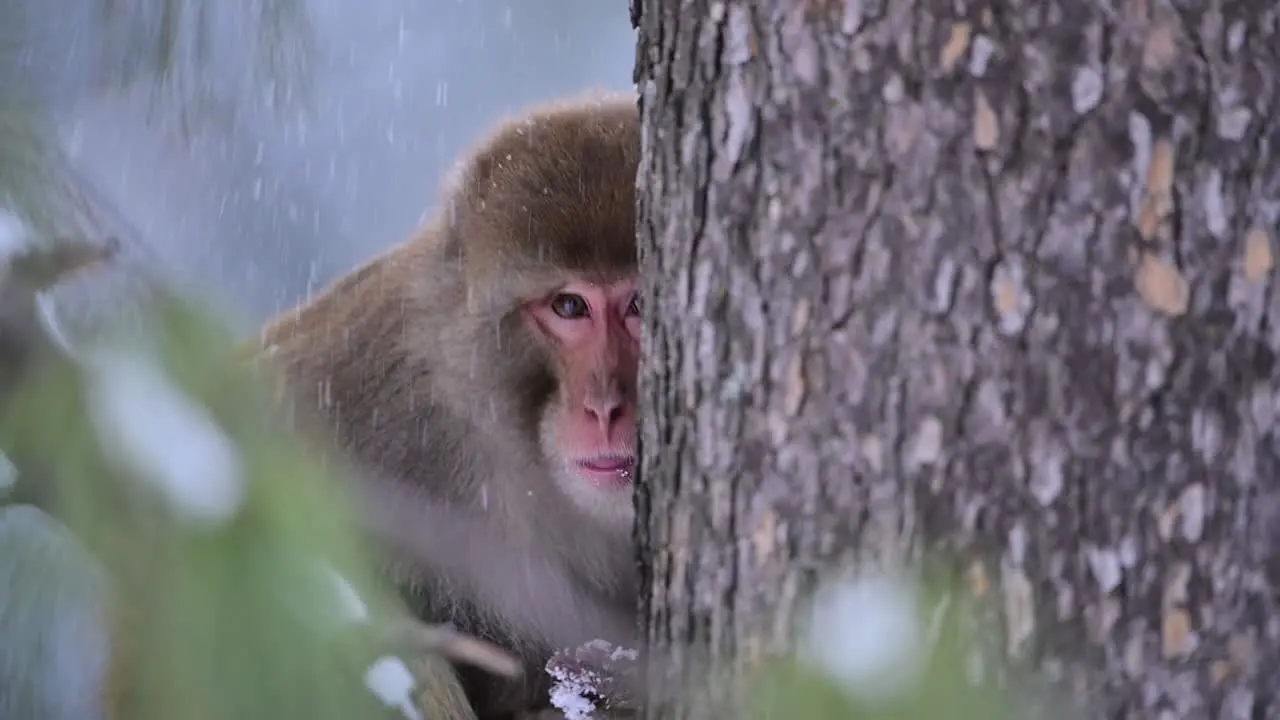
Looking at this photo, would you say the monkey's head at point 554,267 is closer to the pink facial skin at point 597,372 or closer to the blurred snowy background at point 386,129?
the pink facial skin at point 597,372

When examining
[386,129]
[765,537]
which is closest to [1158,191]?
[765,537]

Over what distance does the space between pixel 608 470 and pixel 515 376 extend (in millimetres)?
281

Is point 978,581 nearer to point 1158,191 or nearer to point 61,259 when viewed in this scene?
point 1158,191

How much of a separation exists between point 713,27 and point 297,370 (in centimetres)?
135

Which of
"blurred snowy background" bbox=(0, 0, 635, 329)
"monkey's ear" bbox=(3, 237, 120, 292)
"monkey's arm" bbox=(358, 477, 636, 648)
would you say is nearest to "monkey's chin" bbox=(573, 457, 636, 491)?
"monkey's arm" bbox=(358, 477, 636, 648)

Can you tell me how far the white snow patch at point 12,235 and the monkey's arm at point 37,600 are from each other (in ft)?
0.56

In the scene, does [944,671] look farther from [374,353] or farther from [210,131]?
[374,353]

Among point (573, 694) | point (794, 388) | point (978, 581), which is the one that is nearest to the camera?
point (978, 581)

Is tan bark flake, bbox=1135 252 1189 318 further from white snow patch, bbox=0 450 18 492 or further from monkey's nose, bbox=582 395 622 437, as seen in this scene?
monkey's nose, bbox=582 395 622 437

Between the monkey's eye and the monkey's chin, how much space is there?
30 centimetres

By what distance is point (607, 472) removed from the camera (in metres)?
2.28

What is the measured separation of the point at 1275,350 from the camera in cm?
117

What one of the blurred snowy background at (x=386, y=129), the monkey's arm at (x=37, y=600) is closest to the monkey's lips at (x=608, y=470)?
the monkey's arm at (x=37, y=600)

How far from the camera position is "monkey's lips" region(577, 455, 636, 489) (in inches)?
89.0
